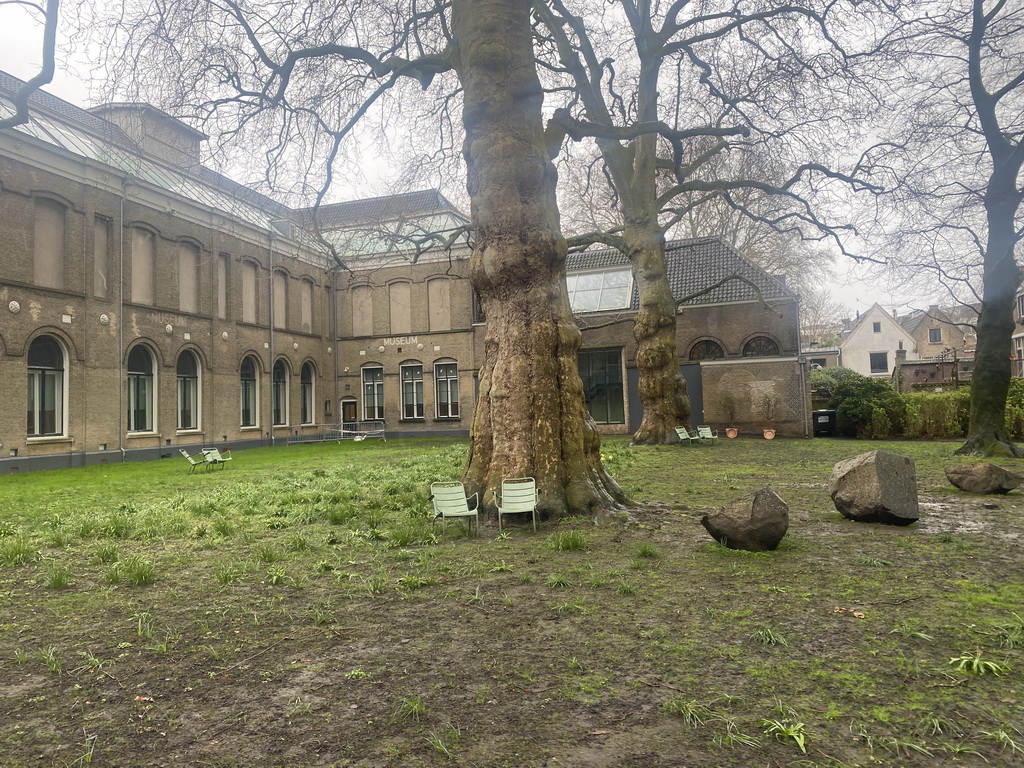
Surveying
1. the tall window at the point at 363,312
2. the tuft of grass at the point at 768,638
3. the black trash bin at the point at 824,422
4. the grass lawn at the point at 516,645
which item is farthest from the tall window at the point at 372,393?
the tuft of grass at the point at 768,638

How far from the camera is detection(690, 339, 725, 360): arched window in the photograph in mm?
27989

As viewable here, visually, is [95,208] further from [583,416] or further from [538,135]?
[583,416]

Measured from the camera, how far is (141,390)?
23.7 m

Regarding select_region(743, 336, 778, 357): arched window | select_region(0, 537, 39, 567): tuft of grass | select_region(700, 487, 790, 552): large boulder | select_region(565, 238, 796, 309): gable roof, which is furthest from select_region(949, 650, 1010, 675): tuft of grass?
select_region(743, 336, 778, 357): arched window

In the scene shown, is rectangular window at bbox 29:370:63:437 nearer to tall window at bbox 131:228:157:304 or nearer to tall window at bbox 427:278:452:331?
tall window at bbox 131:228:157:304

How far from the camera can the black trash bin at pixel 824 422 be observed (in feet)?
83.0

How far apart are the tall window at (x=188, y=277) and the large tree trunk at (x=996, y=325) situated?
25.9 metres

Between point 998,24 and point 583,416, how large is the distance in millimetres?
12650

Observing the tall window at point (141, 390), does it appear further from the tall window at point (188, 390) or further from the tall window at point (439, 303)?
the tall window at point (439, 303)

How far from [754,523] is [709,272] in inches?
978

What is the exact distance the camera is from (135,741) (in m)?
2.91

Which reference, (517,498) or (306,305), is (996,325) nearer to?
(517,498)

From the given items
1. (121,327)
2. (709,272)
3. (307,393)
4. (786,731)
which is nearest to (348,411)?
(307,393)

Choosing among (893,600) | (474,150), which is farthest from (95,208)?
(893,600)
